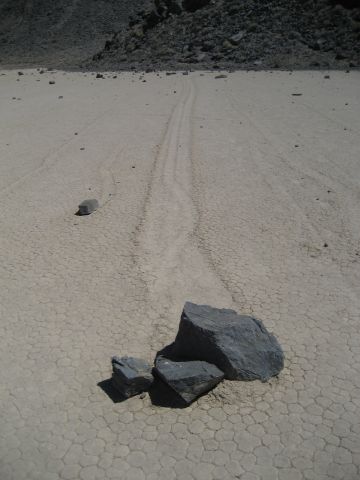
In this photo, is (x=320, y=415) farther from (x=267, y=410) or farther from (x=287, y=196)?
(x=287, y=196)

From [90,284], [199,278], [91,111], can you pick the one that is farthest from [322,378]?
[91,111]

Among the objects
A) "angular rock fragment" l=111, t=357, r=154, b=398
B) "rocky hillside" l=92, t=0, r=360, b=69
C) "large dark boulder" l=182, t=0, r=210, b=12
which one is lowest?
"angular rock fragment" l=111, t=357, r=154, b=398

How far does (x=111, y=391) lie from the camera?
3.29m

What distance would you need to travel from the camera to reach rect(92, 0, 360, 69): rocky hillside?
23719 millimetres

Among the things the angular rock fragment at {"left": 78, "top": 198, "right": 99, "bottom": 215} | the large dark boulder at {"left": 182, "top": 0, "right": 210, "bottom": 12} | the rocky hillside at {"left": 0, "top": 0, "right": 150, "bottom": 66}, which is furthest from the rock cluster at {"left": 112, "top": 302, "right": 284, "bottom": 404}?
the rocky hillside at {"left": 0, "top": 0, "right": 150, "bottom": 66}

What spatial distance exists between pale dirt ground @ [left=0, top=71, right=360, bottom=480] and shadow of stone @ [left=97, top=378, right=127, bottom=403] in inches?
1.9

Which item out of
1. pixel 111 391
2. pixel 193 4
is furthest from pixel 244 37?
pixel 111 391

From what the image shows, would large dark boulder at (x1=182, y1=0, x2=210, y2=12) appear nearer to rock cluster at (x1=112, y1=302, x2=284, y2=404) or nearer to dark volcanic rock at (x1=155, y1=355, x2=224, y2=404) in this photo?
rock cluster at (x1=112, y1=302, x2=284, y2=404)

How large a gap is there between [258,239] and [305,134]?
4.94 m

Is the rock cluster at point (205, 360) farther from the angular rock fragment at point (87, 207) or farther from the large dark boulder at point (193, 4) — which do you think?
the large dark boulder at point (193, 4)

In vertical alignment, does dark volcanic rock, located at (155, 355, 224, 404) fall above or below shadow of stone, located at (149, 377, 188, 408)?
above

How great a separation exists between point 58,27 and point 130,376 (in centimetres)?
4355

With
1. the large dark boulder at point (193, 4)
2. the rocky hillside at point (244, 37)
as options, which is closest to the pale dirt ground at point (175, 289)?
the rocky hillside at point (244, 37)

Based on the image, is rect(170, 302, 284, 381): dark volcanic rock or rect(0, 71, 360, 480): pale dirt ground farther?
rect(170, 302, 284, 381): dark volcanic rock
